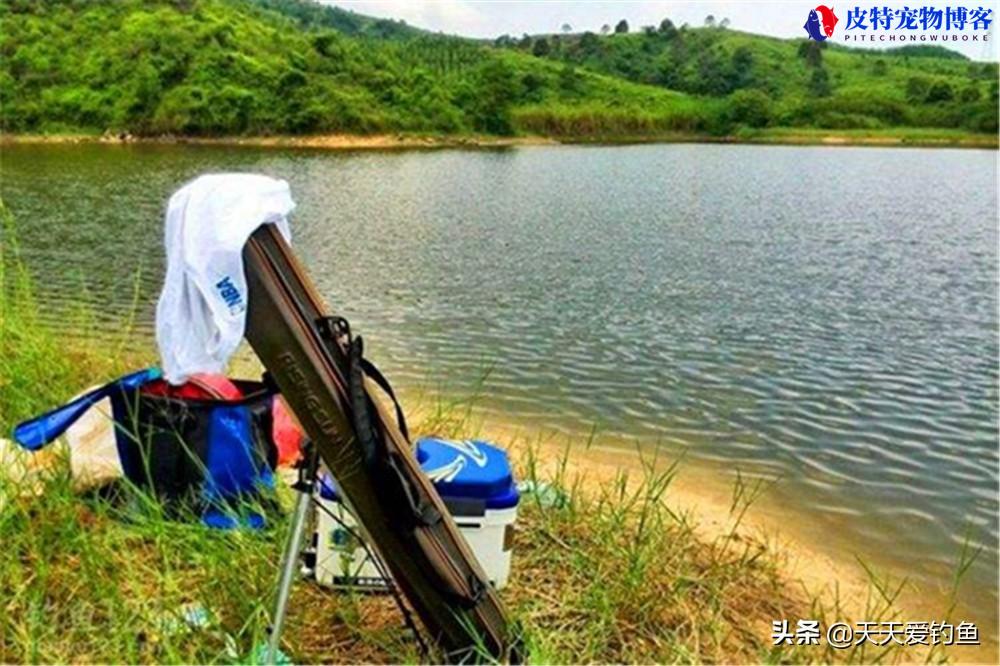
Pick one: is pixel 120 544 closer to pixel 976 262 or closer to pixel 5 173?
pixel 976 262

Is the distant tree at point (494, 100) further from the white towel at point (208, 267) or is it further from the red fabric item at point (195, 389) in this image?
the white towel at point (208, 267)

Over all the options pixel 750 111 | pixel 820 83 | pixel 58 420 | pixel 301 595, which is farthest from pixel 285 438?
pixel 820 83

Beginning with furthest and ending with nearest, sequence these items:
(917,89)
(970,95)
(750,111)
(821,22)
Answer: (750,111)
(917,89)
(970,95)
(821,22)

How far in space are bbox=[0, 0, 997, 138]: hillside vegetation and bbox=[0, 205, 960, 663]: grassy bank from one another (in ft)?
168

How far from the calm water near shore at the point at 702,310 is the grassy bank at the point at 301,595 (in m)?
2.09

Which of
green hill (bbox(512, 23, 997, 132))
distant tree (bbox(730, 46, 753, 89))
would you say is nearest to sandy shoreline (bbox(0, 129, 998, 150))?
green hill (bbox(512, 23, 997, 132))

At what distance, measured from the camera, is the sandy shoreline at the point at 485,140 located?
157 feet

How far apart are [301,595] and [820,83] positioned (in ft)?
266

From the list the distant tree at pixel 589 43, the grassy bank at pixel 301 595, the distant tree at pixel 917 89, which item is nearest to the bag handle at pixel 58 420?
the grassy bank at pixel 301 595

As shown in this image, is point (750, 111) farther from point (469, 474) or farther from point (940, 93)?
point (469, 474)

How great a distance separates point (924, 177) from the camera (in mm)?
31391

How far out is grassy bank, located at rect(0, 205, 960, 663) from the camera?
8.11ft

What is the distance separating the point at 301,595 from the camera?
9.34ft

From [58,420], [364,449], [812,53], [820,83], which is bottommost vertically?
[58,420]
